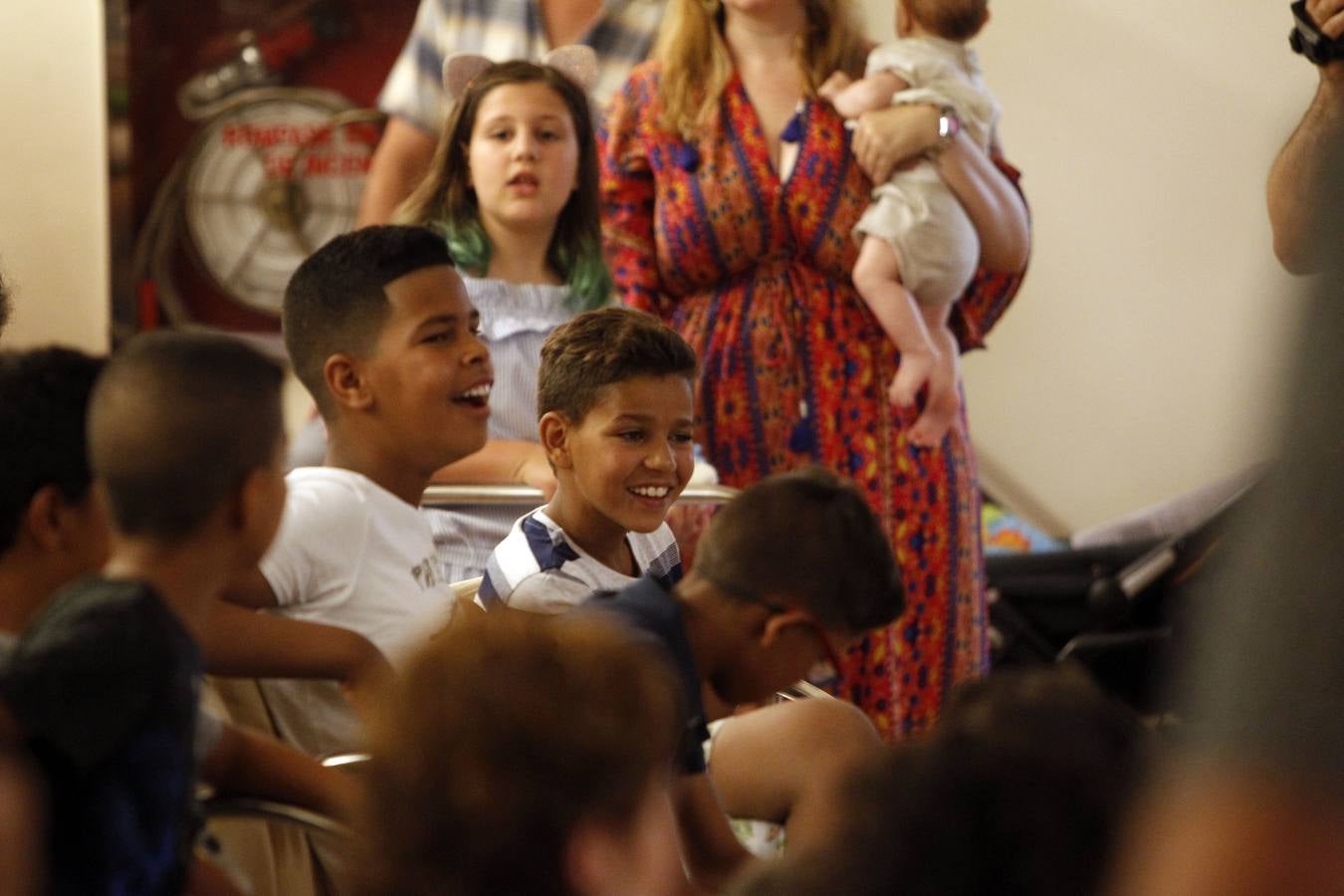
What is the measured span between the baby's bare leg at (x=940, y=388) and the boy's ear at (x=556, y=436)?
90cm

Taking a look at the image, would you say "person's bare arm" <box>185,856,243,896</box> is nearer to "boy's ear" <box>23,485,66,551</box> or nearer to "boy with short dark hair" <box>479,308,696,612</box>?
"boy's ear" <box>23,485,66,551</box>

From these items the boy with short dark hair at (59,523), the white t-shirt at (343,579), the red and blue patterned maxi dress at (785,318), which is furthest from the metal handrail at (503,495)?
the boy with short dark hair at (59,523)

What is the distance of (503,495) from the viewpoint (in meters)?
2.27

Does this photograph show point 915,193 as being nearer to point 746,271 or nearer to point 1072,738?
point 746,271

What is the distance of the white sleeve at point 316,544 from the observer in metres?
1.68

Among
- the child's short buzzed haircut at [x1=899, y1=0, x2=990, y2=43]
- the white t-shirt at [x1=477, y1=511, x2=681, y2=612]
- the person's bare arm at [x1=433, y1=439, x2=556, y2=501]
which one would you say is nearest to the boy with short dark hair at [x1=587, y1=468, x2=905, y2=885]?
the white t-shirt at [x1=477, y1=511, x2=681, y2=612]

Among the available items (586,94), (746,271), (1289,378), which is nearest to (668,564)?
(746,271)

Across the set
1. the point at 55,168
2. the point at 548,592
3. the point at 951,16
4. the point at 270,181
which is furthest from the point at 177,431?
the point at 270,181

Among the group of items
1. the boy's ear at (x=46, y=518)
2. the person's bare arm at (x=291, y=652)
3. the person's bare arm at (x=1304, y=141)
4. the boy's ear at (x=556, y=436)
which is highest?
the person's bare arm at (x=1304, y=141)

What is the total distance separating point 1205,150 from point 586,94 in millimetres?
2590

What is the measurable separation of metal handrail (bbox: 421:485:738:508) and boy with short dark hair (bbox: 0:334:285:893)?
3.17ft

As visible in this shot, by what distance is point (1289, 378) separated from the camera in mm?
630

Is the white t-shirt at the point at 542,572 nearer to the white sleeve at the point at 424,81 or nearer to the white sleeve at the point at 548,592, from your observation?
the white sleeve at the point at 548,592

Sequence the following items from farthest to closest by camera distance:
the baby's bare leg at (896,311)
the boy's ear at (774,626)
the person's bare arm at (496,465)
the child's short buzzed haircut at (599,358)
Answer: the baby's bare leg at (896,311) → the person's bare arm at (496,465) → the child's short buzzed haircut at (599,358) → the boy's ear at (774,626)
